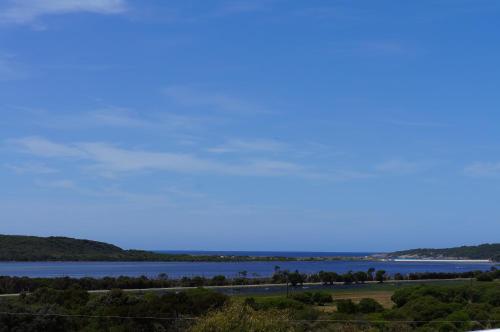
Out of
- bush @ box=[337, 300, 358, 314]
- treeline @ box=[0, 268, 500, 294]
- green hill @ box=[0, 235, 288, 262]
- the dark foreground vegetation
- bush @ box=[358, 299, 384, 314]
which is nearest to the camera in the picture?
the dark foreground vegetation

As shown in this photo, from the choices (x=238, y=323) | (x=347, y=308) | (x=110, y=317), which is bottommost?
(x=347, y=308)

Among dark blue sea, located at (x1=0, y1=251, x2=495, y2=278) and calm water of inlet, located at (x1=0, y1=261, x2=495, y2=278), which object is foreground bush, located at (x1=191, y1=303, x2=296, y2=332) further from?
calm water of inlet, located at (x1=0, y1=261, x2=495, y2=278)

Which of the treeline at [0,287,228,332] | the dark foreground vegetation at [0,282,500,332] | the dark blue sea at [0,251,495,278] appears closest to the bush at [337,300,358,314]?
the dark foreground vegetation at [0,282,500,332]

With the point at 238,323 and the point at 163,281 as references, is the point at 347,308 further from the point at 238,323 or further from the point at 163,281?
the point at 163,281

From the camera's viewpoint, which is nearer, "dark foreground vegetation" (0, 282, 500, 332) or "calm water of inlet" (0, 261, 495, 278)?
"dark foreground vegetation" (0, 282, 500, 332)

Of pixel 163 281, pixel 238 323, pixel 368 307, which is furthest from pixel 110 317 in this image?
pixel 163 281

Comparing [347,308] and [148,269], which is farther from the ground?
[148,269]

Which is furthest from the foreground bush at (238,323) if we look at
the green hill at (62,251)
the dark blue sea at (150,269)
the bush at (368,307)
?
the green hill at (62,251)

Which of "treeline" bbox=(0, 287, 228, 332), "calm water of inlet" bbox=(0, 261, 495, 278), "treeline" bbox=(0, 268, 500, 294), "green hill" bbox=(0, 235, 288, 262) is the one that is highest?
"green hill" bbox=(0, 235, 288, 262)

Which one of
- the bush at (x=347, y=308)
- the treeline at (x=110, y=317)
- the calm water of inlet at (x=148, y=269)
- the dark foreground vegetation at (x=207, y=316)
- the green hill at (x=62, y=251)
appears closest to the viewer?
the dark foreground vegetation at (x=207, y=316)

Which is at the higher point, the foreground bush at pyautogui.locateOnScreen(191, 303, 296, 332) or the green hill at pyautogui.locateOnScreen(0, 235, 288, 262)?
the green hill at pyautogui.locateOnScreen(0, 235, 288, 262)

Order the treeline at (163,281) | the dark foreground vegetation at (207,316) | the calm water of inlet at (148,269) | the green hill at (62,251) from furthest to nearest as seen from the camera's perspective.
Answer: the green hill at (62,251), the calm water of inlet at (148,269), the treeline at (163,281), the dark foreground vegetation at (207,316)

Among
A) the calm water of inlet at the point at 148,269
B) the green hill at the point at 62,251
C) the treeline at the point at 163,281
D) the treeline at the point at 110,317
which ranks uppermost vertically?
the green hill at the point at 62,251

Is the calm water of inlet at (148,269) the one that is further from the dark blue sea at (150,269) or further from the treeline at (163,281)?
the treeline at (163,281)
